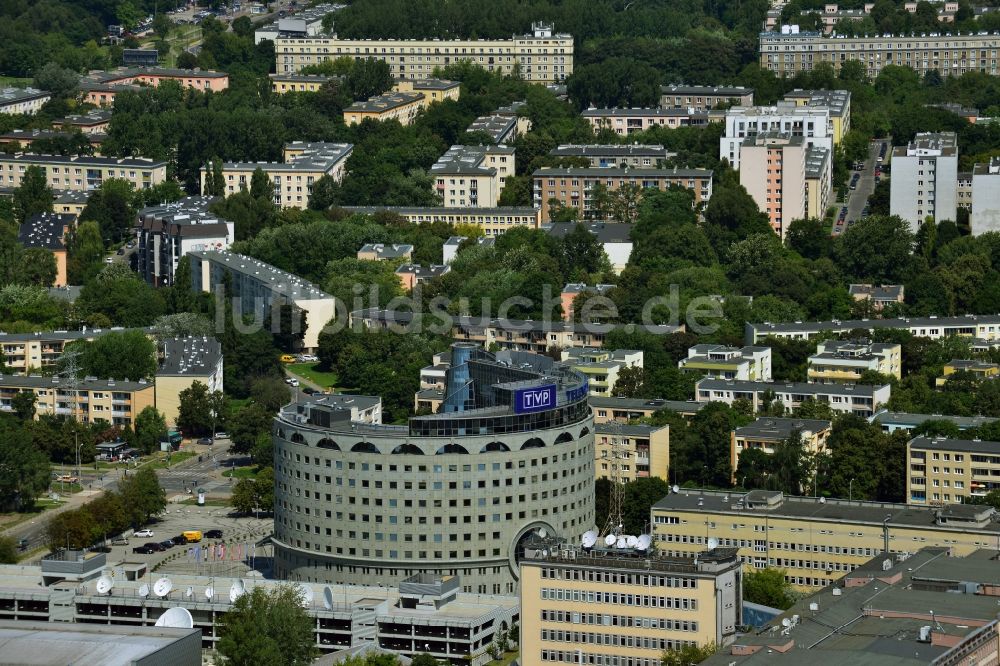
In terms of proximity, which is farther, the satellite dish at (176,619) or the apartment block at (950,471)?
the apartment block at (950,471)

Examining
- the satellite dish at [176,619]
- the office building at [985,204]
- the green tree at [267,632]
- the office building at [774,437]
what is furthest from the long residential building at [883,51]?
the satellite dish at [176,619]

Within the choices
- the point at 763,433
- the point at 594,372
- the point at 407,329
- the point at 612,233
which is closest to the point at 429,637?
the point at 763,433

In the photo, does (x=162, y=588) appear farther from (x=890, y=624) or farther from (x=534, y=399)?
(x=890, y=624)

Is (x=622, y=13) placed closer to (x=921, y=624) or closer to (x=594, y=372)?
(x=594, y=372)

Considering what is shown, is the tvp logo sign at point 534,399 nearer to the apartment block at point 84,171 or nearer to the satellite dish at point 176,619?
the satellite dish at point 176,619

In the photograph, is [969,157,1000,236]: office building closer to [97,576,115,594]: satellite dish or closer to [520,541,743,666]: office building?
[520,541,743,666]: office building

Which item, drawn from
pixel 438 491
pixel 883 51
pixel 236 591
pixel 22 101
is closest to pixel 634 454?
pixel 438 491

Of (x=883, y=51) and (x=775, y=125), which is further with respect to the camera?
(x=883, y=51)

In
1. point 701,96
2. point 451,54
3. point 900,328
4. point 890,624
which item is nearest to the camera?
point 890,624
